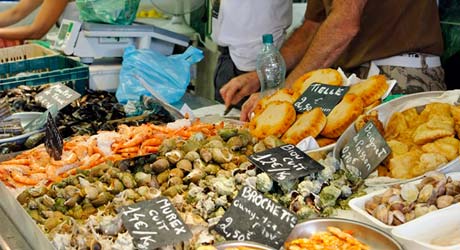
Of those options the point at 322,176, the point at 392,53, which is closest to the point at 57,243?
the point at 322,176

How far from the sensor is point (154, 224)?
1541mm

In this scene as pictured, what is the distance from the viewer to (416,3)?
3.13 metres

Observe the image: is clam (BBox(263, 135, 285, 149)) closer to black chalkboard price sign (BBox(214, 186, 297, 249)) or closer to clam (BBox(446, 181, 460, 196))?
black chalkboard price sign (BBox(214, 186, 297, 249))

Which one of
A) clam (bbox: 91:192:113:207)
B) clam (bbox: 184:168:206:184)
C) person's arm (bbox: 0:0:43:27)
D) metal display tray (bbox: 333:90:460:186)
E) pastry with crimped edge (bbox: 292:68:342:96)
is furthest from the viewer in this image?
person's arm (bbox: 0:0:43:27)

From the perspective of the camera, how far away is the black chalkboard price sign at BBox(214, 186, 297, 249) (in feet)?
5.13

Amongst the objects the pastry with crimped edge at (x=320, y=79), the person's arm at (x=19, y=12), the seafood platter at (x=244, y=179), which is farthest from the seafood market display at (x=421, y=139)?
the person's arm at (x=19, y=12)

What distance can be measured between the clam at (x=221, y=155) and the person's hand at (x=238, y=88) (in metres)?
1.11

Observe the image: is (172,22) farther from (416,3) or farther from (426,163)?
(426,163)

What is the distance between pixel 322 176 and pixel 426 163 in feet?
1.09

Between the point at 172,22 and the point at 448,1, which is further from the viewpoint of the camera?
the point at 172,22

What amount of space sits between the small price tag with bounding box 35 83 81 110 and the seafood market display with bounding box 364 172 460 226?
1.86m

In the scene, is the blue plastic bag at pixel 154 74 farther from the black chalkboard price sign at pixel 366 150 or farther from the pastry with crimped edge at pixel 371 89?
the black chalkboard price sign at pixel 366 150

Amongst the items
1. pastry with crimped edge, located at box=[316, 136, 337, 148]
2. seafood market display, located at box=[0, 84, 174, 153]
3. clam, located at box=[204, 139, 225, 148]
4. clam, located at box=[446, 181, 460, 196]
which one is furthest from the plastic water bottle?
clam, located at box=[446, 181, 460, 196]

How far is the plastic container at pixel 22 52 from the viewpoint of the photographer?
399 centimetres
